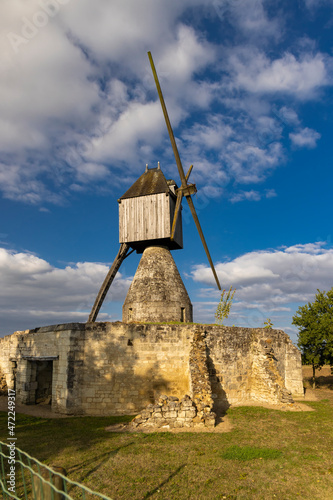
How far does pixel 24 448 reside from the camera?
Result: 29.1 ft

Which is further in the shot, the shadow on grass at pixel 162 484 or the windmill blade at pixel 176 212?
the windmill blade at pixel 176 212

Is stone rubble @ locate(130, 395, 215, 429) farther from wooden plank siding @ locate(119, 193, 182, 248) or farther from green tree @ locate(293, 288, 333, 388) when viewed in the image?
green tree @ locate(293, 288, 333, 388)

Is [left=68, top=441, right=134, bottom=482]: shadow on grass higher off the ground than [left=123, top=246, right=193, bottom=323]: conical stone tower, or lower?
lower

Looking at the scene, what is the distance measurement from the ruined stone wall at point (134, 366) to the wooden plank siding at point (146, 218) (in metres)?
6.26

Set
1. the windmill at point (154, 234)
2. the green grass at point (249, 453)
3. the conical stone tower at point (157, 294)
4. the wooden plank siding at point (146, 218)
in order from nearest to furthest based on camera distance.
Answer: the green grass at point (249, 453), the conical stone tower at point (157, 294), the windmill at point (154, 234), the wooden plank siding at point (146, 218)

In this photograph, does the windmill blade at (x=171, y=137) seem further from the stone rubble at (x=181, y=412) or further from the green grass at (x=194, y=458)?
the green grass at (x=194, y=458)

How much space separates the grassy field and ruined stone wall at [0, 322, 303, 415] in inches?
51.9

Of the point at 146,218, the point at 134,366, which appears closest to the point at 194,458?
the point at 134,366

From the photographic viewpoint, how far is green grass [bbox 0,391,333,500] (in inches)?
261

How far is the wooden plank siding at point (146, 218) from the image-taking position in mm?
18547

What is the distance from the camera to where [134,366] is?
44.5 ft

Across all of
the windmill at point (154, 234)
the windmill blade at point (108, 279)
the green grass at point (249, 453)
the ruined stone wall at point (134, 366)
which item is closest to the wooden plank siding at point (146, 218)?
the windmill at point (154, 234)

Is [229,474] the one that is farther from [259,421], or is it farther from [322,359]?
[322,359]

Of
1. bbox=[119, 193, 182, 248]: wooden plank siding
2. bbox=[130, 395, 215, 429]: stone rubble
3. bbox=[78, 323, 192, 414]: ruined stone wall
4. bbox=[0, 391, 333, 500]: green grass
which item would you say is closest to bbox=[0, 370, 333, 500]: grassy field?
bbox=[0, 391, 333, 500]: green grass
